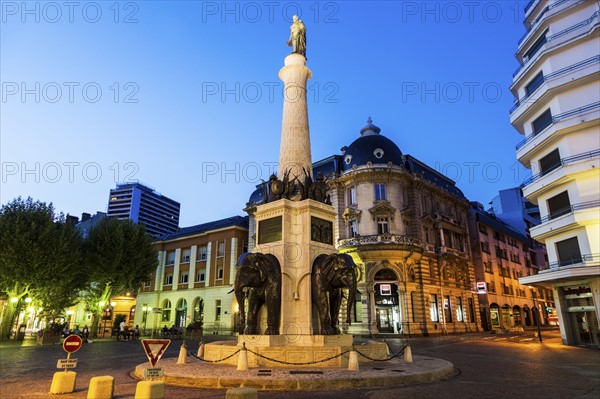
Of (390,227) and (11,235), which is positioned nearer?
(11,235)

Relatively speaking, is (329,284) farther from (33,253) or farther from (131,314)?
(131,314)

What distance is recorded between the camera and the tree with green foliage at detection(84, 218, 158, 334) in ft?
116

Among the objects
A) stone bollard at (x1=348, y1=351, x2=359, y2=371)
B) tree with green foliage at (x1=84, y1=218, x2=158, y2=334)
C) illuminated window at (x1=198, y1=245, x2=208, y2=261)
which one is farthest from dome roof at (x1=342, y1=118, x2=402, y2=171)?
stone bollard at (x1=348, y1=351, x2=359, y2=371)

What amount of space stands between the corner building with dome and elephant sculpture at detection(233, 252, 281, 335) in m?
23.8

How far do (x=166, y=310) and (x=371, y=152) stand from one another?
3264cm

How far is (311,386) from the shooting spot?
9352 millimetres

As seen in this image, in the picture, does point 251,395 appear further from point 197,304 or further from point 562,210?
point 197,304

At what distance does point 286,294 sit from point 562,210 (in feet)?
70.7

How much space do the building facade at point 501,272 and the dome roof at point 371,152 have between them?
19.3 meters

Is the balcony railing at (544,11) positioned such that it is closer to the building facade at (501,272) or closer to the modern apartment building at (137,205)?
the building facade at (501,272)

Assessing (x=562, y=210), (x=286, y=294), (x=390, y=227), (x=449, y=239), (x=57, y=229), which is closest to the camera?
(x=286, y=294)

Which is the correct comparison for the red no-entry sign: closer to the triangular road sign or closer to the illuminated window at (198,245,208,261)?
the triangular road sign

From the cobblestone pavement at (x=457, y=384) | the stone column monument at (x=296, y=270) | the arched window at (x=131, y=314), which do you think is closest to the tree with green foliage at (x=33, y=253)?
the cobblestone pavement at (x=457, y=384)

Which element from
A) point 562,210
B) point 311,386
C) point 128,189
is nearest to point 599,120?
point 562,210
